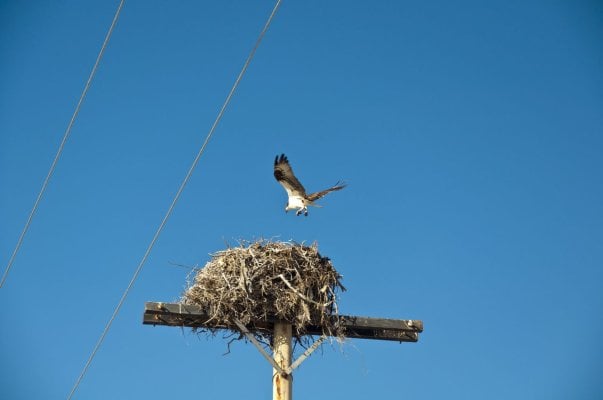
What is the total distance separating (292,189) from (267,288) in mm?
2645

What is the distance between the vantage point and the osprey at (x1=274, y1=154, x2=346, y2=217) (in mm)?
10312

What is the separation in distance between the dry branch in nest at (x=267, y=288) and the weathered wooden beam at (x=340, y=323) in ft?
0.23

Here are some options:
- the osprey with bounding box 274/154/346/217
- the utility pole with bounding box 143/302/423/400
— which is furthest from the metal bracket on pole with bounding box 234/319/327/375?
the osprey with bounding box 274/154/346/217

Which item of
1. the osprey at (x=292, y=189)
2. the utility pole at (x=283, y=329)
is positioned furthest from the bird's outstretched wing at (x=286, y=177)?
the utility pole at (x=283, y=329)

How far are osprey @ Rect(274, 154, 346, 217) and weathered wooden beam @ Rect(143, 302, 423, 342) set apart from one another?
2498 mm

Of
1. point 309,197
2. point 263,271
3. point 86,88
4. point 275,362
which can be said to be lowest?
point 275,362

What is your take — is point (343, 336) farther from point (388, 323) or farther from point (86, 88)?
point (86, 88)

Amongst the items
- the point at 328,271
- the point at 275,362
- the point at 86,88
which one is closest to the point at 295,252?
the point at 328,271

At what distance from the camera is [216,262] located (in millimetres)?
8844

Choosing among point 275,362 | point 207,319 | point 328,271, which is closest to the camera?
point 275,362

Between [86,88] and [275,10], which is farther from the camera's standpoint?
[86,88]

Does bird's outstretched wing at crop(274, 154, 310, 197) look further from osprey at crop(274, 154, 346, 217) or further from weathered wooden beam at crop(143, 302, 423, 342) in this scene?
weathered wooden beam at crop(143, 302, 423, 342)

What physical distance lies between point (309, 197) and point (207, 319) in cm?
308

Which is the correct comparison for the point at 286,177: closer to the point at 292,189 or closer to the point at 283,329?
the point at 292,189
